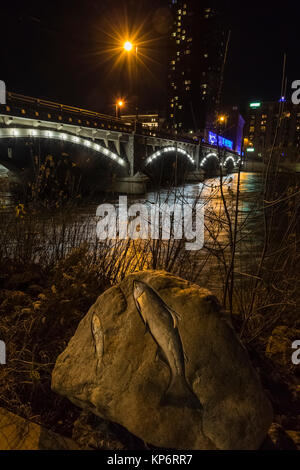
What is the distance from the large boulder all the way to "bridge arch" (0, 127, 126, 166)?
16046mm

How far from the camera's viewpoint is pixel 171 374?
5.86 feet

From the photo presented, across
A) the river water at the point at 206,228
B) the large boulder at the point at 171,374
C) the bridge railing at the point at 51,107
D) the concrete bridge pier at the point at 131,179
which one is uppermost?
the bridge railing at the point at 51,107

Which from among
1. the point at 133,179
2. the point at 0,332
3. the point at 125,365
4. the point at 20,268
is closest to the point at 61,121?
the point at 133,179

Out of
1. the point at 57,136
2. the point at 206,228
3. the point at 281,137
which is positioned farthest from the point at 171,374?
the point at 57,136

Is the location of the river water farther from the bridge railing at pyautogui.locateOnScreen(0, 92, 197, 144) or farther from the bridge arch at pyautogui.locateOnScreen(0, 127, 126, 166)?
the bridge arch at pyautogui.locateOnScreen(0, 127, 126, 166)

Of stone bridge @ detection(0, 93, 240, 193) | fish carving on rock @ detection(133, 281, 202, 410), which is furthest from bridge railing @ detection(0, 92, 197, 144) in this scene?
fish carving on rock @ detection(133, 281, 202, 410)

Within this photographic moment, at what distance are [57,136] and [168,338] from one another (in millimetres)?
20282

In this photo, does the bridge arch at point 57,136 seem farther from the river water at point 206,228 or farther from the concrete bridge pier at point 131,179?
the river water at point 206,228

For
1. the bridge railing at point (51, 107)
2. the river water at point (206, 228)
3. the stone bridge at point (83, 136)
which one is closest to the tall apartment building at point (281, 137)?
the river water at point (206, 228)

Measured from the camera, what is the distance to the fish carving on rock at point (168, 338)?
5.69 feet

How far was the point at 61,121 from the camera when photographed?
1873 centimetres
